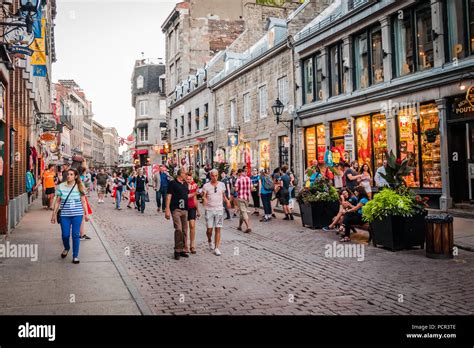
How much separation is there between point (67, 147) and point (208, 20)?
3385 cm

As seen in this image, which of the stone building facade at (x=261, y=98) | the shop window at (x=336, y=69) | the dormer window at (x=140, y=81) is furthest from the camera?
the dormer window at (x=140, y=81)

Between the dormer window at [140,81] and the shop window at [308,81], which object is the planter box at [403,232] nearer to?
the shop window at [308,81]

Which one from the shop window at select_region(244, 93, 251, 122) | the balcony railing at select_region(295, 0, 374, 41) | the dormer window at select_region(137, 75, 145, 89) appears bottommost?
the shop window at select_region(244, 93, 251, 122)

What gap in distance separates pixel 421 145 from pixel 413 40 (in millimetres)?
3740

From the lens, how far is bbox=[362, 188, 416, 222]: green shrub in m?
9.07

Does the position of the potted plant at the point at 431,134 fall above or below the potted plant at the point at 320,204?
above

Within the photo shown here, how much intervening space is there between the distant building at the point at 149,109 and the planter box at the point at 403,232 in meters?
51.2

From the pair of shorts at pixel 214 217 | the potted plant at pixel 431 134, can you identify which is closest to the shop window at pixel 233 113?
the potted plant at pixel 431 134

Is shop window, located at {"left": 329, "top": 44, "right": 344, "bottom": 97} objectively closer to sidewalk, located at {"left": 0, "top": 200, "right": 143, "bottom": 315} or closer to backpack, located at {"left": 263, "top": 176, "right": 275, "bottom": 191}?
backpack, located at {"left": 263, "top": 176, "right": 275, "bottom": 191}

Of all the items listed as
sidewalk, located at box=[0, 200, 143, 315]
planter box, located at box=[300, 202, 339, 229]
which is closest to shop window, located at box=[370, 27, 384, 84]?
planter box, located at box=[300, 202, 339, 229]

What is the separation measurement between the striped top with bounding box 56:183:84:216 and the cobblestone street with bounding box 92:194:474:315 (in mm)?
1274

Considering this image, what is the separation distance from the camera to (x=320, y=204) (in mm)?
12484

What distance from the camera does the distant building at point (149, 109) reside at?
59.3 metres
